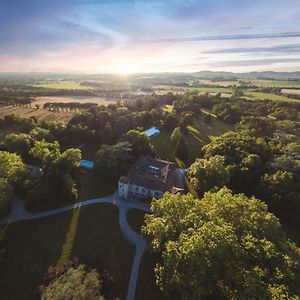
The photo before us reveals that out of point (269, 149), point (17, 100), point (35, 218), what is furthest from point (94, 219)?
point (17, 100)

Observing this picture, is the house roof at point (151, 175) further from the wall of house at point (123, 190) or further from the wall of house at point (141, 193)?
the wall of house at point (123, 190)

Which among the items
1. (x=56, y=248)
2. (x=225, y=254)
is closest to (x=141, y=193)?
(x=56, y=248)

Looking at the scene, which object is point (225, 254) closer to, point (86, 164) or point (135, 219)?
point (135, 219)

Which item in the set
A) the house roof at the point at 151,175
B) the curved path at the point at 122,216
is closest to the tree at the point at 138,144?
the house roof at the point at 151,175

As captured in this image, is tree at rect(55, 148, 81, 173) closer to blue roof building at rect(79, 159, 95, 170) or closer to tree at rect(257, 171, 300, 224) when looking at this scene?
blue roof building at rect(79, 159, 95, 170)

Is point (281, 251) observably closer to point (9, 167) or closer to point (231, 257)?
point (231, 257)

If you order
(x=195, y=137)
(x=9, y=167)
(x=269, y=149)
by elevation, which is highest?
(x=9, y=167)
